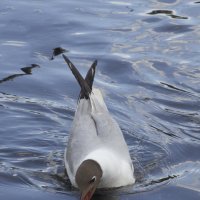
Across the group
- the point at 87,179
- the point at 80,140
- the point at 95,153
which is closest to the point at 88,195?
the point at 87,179

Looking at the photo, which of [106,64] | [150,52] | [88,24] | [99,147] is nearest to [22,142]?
[99,147]

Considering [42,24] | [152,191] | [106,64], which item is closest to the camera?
[152,191]

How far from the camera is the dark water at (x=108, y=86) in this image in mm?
7129

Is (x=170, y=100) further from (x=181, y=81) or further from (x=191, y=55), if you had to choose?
(x=191, y=55)

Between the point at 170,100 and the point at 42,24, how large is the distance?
315 cm

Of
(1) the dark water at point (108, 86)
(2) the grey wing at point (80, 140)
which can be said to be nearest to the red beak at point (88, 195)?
(1) the dark water at point (108, 86)

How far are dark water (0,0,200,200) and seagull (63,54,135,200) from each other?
0.15m

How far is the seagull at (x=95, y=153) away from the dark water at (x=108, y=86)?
0.15m

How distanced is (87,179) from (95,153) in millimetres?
412

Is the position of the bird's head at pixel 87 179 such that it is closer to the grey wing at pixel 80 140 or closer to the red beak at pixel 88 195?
the red beak at pixel 88 195

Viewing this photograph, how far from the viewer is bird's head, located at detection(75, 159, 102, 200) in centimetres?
659

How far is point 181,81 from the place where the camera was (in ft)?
31.0

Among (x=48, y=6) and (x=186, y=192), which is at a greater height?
(x=48, y=6)

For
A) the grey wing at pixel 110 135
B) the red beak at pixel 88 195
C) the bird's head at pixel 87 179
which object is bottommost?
the red beak at pixel 88 195
